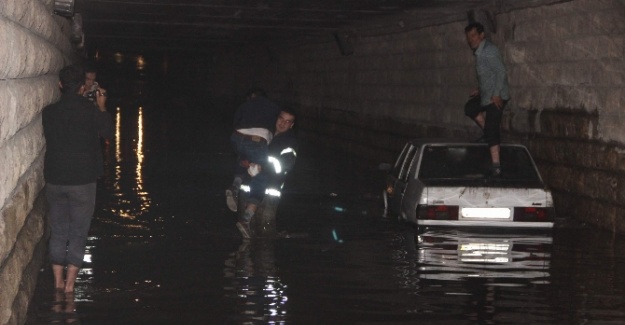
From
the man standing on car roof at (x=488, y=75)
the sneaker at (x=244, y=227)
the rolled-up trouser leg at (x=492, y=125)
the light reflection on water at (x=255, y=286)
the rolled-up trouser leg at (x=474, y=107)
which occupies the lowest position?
the light reflection on water at (x=255, y=286)

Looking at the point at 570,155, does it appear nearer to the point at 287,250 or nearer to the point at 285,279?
the point at 287,250

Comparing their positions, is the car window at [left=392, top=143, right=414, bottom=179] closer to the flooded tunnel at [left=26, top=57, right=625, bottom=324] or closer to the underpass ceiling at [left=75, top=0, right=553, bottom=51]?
the flooded tunnel at [left=26, top=57, right=625, bottom=324]

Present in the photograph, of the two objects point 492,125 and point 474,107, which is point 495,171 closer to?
point 492,125

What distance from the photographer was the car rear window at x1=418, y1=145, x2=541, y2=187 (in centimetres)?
1302

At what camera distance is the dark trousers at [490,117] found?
13.8 metres

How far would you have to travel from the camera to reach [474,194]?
41.4 feet

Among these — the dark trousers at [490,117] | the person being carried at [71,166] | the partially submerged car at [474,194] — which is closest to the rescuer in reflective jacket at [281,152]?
the partially submerged car at [474,194]

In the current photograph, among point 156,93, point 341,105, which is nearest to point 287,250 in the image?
point 341,105

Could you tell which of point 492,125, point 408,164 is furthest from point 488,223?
point 492,125

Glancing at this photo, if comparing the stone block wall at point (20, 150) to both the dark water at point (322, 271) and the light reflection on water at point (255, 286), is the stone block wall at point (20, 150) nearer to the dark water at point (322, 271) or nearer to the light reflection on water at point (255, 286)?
the dark water at point (322, 271)

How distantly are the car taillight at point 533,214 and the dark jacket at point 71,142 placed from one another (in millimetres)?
5391

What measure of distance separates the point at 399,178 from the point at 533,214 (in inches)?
83.5

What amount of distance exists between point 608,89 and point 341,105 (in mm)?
16995

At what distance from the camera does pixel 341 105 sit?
102ft
